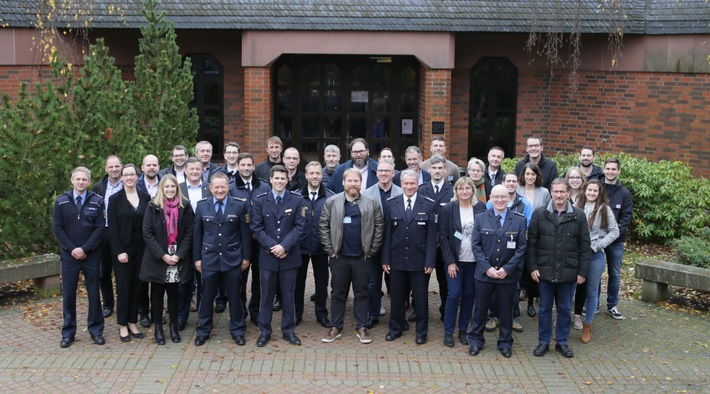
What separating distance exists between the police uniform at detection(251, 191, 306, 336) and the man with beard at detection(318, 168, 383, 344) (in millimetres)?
295

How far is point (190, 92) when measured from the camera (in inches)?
527

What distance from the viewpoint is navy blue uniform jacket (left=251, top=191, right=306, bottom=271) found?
8391mm

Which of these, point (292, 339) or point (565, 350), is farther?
point (292, 339)

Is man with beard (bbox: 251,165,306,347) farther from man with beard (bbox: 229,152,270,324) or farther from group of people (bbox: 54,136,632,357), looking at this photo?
man with beard (bbox: 229,152,270,324)

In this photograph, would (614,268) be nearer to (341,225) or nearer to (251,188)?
(341,225)

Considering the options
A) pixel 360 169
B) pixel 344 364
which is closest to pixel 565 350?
pixel 344 364

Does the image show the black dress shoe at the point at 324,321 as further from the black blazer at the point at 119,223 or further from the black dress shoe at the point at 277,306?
the black blazer at the point at 119,223

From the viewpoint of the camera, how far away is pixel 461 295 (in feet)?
28.3

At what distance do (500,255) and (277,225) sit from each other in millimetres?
2188

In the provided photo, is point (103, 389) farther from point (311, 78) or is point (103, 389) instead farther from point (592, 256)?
point (311, 78)

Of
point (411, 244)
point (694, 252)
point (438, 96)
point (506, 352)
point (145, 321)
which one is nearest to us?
point (506, 352)

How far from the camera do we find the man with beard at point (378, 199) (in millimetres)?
8828

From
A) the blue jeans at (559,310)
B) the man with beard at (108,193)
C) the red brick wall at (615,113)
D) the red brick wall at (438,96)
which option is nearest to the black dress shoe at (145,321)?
the man with beard at (108,193)

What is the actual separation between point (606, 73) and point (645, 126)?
125 centimetres
